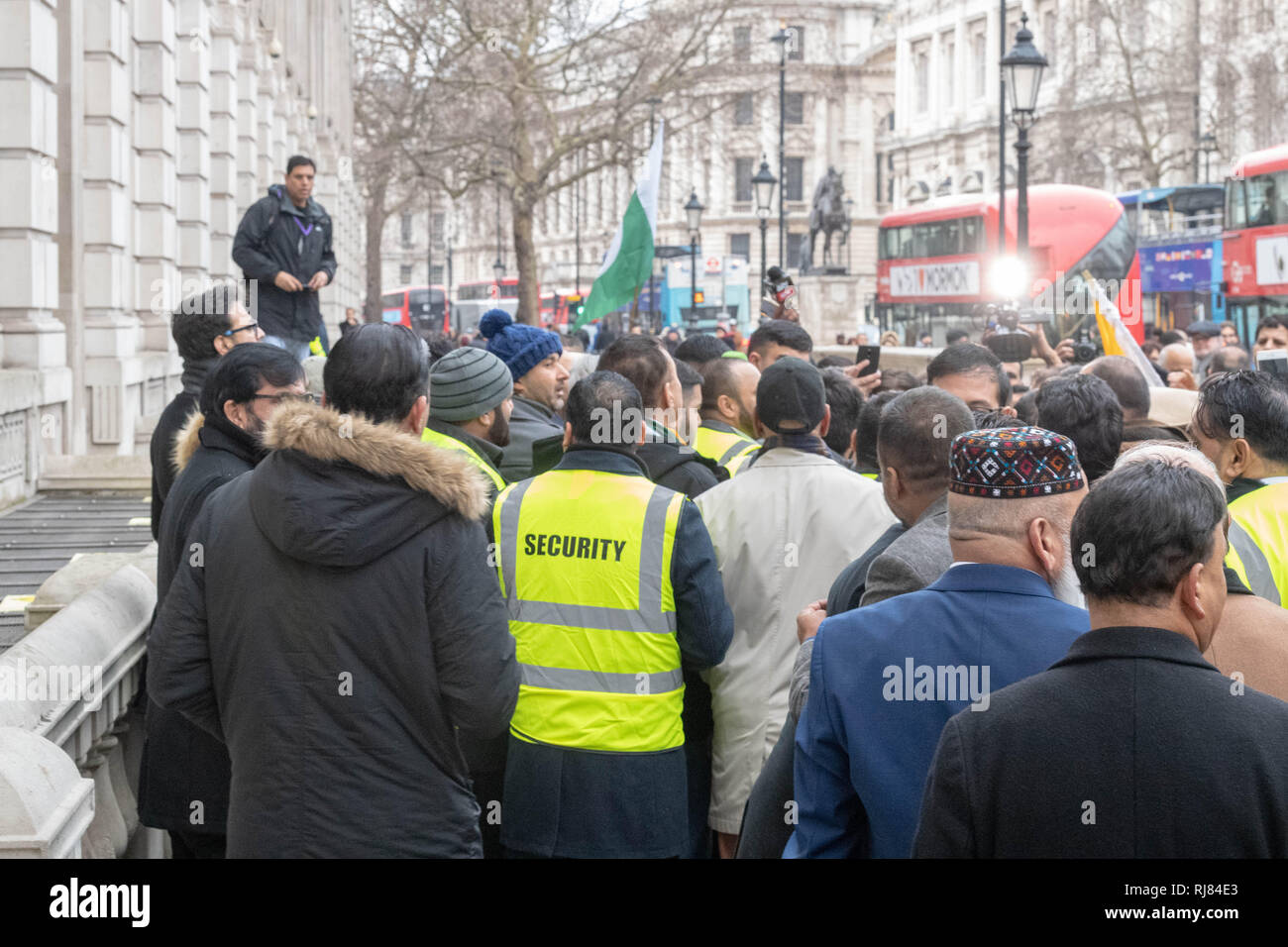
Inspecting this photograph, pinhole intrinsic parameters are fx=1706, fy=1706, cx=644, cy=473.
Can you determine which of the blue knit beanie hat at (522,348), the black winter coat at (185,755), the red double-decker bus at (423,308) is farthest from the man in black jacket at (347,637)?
the red double-decker bus at (423,308)

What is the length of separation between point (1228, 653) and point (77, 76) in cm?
1217

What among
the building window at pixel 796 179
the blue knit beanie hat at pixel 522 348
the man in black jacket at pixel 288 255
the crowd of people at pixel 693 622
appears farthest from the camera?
the building window at pixel 796 179

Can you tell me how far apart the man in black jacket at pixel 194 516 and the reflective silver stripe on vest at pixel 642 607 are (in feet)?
2.48

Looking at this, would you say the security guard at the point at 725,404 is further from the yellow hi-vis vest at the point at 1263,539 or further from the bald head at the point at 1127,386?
the yellow hi-vis vest at the point at 1263,539

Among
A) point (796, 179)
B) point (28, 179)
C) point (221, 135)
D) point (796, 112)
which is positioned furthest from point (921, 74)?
point (28, 179)

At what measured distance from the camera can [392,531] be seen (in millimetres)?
3340

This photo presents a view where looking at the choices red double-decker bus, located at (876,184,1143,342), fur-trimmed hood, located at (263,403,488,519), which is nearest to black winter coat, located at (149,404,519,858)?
fur-trimmed hood, located at (263,403,488,519)

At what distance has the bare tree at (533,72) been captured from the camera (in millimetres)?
34188

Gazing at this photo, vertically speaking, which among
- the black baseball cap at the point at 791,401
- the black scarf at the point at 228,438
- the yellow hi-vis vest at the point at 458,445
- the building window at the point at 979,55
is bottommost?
the yellow hi-vis vest at the point at 458,445

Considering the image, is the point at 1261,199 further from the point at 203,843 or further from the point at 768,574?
the point at 203,843

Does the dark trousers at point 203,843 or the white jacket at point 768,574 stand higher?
the white jacket at point 768,574

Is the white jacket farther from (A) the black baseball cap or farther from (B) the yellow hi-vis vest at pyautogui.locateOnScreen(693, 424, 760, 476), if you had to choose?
(B) the yellow hi-vis vest at pyautogui.locateOnScreen(693, 424, 760, 476)
